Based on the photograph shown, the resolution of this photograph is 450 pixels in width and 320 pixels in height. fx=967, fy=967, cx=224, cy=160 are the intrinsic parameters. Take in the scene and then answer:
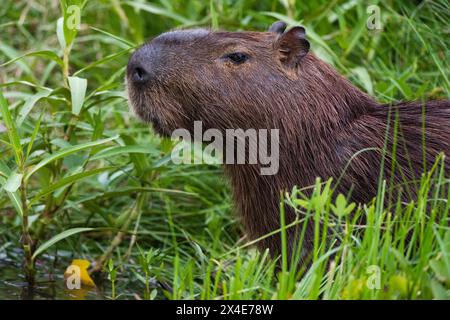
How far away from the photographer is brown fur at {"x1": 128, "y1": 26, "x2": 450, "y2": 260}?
3.71 meters

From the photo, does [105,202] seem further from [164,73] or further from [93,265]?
[164,73]

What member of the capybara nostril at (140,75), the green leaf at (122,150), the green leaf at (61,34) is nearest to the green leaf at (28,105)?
the green leaf at (61,34)

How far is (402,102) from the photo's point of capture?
391 cm

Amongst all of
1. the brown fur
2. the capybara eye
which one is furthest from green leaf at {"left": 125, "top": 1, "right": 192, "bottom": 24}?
the capybara eye

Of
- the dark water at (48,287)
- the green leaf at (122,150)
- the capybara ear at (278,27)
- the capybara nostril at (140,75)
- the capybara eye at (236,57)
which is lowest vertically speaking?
the dark water at (48,287)

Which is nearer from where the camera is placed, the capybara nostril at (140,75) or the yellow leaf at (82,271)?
the capybara nostril at (140,75)

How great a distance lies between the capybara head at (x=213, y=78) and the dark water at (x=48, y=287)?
2.90ft

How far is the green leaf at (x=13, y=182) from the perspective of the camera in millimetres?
3644

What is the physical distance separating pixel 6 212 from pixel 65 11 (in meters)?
1.46

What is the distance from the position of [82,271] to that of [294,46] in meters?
1.49

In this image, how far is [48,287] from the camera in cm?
436

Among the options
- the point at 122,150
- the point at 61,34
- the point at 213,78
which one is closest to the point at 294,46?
the point at 213,78

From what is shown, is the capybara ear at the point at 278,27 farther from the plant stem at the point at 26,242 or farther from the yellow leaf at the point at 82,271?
the yellow leaf at the point at 82,271

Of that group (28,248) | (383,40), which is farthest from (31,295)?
(383,40)
